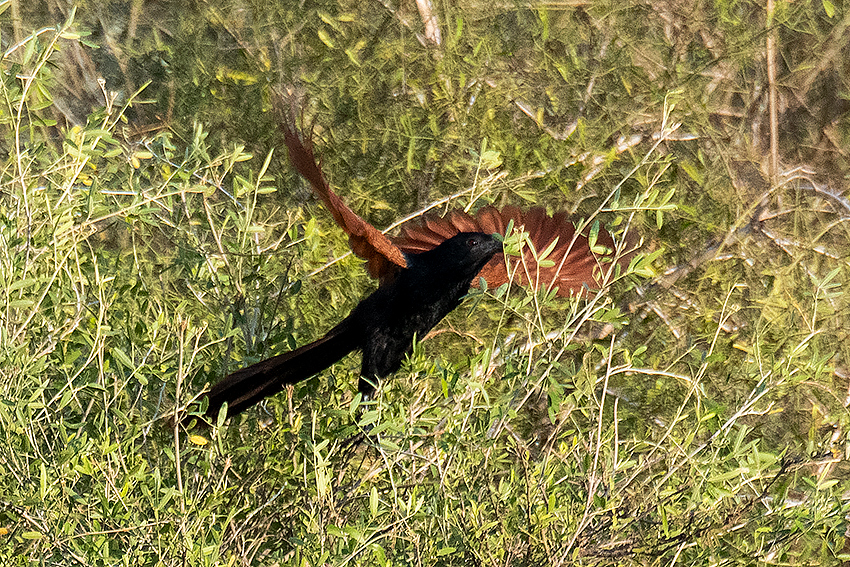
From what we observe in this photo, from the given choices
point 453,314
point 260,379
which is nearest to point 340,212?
point 260,379

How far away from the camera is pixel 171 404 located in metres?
1.65

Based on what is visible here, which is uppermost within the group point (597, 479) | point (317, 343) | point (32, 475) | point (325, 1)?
point (325, 1)

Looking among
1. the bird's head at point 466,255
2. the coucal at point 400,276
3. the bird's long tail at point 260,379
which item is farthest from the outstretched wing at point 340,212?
the bird's long tail at point 260,379

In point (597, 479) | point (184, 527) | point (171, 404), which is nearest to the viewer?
point (184, 527)

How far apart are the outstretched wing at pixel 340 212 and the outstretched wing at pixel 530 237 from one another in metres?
0.33

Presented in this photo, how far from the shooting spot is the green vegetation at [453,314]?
133 cm

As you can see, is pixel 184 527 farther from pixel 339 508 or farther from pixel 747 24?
pixel 747 24

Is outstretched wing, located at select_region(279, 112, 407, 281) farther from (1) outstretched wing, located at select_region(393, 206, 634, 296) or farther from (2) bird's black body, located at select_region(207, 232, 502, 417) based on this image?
(1) outstretched wing, located at select_region(393, 206, 634, 296)

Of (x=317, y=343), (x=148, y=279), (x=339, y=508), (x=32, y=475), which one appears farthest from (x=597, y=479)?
A: (x=148, y=279)

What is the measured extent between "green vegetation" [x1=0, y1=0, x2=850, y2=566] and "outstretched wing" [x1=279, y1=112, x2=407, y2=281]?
89 mm

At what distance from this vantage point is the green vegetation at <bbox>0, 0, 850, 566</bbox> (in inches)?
52.2

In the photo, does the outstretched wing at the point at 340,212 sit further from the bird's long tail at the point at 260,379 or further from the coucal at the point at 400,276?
the bird's long tail at the point at 260,379

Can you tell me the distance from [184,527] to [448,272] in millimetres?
1022

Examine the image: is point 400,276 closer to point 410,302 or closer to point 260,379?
point 410,302
